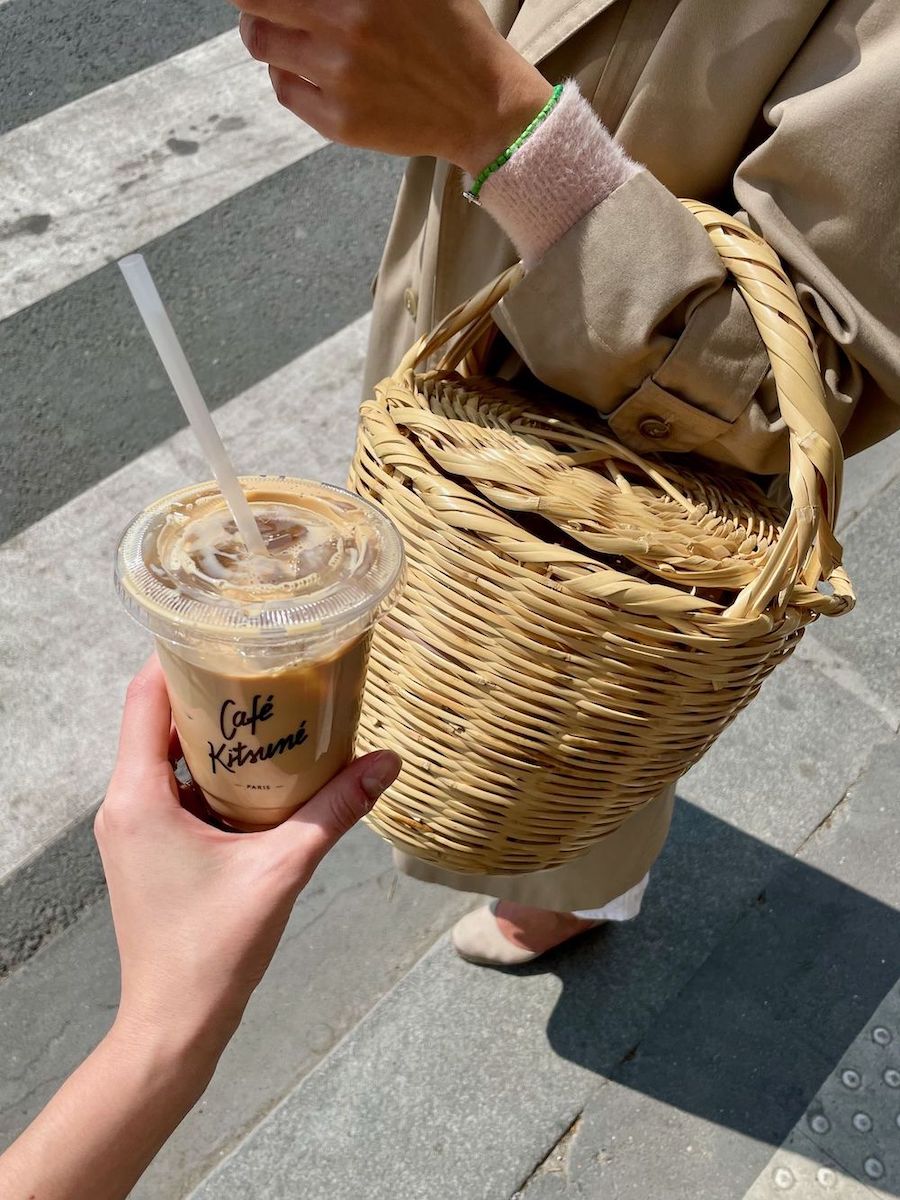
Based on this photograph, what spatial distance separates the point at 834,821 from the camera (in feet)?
9.58

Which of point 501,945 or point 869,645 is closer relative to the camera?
point 501,945

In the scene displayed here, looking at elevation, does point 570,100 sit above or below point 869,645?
above

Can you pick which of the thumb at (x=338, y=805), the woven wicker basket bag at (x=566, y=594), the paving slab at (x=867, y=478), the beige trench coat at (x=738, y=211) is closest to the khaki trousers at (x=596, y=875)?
the woven wicker basket bag at (x=566, y=594)

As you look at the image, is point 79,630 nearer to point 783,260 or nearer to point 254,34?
point 254,34

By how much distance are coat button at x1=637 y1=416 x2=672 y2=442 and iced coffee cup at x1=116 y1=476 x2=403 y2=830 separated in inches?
16.8

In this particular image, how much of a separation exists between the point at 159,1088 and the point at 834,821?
6.92 ft

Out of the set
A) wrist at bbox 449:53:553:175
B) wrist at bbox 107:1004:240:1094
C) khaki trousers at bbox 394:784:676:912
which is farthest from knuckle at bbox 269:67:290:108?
khaki trousers at bbox 394:784:676:912

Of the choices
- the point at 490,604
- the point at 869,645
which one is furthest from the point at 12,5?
the point at 490,604

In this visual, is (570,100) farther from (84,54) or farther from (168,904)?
(84,54)

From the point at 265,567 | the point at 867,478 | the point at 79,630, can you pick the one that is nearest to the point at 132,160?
the point at 79,630

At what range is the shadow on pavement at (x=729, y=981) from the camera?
251 cm

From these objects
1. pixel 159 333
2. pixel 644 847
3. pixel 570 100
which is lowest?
pixel 644 847

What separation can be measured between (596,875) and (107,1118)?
1199mm

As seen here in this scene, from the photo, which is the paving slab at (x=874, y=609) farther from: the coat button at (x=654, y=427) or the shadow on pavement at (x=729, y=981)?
the coat button at (x=654, y=427)
